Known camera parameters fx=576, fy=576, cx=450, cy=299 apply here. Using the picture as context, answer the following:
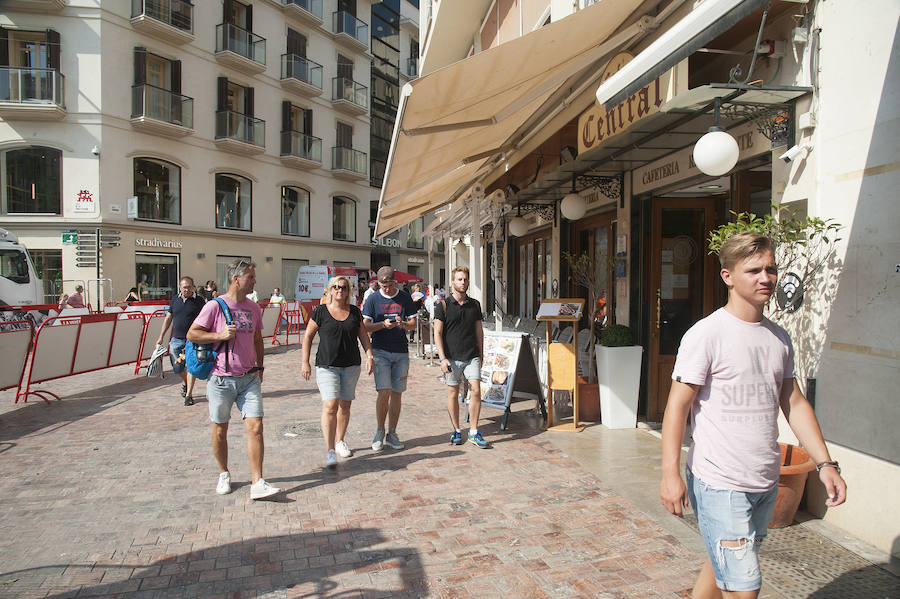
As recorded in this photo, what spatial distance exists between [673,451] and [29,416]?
27.0ft

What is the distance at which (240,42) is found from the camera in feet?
81.7

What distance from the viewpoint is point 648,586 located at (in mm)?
3180

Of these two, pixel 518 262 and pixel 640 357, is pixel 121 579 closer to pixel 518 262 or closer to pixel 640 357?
pixel 640 357

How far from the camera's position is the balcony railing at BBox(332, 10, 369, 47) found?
100 ft

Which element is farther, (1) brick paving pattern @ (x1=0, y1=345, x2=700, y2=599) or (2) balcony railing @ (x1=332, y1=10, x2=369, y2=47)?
(2) balcony railing @ (x1=332, y1=10, x2=369, y2=47)

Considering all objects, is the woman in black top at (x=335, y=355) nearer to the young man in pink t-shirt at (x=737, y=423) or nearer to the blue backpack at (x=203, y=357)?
the blue backpack at (x=203, y=357)

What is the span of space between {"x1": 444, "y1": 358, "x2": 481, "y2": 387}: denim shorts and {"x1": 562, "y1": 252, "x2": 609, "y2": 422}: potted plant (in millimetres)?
1709

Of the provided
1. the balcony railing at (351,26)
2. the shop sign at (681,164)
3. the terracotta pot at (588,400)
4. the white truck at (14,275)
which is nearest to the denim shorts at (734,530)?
the shop sign at (681,164)

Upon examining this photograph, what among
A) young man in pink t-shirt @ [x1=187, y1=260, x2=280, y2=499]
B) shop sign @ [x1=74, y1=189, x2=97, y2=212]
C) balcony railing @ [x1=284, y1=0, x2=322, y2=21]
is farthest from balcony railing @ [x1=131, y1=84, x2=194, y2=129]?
young man in pink t-shirt @ [x1=187, y1=260, x2=280, y2=499]

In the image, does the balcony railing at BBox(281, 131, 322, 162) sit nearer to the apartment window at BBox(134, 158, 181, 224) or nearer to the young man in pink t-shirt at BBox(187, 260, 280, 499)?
the apartment window at BBox(134, 158, 181, 224)

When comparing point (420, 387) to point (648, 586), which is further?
point (420, 387)

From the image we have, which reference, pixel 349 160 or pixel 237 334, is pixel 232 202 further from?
pixel 237 334

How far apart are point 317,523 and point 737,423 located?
3.00 meters

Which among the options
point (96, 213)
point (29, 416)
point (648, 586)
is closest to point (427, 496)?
point (648, 586)
